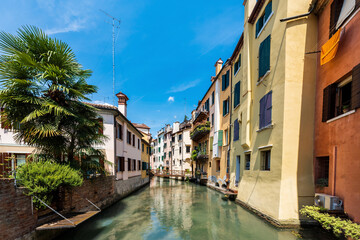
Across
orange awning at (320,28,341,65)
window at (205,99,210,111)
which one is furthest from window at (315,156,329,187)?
window at (205,99,210,111)

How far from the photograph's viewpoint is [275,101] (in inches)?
314

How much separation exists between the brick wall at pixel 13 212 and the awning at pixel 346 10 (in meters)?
12.2

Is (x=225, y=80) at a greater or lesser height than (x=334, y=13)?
greater

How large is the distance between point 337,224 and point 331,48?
20.0 ft

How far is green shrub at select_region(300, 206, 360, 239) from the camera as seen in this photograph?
14.7 feet

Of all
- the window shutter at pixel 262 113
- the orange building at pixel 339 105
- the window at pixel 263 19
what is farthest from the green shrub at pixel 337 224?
the window at pixel 263 19

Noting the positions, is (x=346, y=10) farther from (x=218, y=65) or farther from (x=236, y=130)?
(x=218, y=65)

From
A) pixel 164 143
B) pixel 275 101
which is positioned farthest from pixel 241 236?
pixel 164 143

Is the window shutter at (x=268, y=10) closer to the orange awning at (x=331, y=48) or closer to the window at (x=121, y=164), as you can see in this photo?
the orange awning at (x=331, y=48)

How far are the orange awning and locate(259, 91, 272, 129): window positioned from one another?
2.53m

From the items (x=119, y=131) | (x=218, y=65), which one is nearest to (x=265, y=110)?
(x=119, y=131)

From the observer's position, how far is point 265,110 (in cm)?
871

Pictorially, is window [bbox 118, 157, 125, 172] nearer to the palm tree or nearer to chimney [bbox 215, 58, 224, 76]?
the palm tree

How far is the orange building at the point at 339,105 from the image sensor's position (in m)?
5.18
